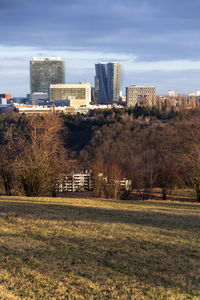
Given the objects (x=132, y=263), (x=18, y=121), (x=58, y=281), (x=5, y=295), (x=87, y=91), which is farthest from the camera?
(x=87, y=91)

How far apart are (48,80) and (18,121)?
115 metres

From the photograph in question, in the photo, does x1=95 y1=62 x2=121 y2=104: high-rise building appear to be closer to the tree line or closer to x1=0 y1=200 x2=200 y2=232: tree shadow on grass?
the tree line

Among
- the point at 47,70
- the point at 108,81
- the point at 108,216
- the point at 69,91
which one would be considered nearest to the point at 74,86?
the point at 69,91

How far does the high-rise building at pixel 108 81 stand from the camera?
521ft

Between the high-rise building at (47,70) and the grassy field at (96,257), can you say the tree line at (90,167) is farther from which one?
the high-rise building at (47,70)

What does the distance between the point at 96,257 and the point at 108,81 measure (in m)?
156

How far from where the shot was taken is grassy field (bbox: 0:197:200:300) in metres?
5.52

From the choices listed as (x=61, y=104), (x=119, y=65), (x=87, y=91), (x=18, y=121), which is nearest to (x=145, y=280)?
(x=18, y=121)

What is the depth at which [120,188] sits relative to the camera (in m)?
22.5

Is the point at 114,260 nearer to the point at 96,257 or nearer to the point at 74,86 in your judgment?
the point at 96,257

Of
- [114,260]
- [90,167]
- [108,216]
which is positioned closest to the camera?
[114,260]

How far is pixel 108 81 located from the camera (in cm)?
16075

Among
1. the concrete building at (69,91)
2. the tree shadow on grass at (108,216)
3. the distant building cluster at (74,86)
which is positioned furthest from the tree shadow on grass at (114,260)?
the concrete building at (69,91)

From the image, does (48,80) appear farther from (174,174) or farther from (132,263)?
(132,263)
